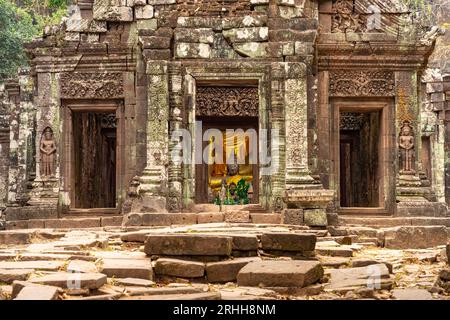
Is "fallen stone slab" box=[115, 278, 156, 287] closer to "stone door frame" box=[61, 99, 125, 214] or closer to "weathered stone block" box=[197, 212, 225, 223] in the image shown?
"weathered stone block" box=[197, 212, 225, 223]

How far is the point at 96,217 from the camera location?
14.7 metres

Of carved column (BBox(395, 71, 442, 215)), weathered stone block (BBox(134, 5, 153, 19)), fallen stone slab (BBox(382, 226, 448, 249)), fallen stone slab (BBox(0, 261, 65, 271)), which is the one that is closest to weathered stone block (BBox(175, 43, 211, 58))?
weathered stone block (BBox(134, 5, 153, 19))

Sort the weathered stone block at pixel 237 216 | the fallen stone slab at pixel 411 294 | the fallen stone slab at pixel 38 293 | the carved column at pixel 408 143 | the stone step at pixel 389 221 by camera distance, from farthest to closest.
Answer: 1. the carved column at pixel 408 143
2. the stone step at pixel 389 221
3. the weathered stone block at pixel 237 216
4. the fallen stone slab at pixel 411 294
5. the fallen stone slab at pixel 38 293

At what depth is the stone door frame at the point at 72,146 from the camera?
15.0 meters

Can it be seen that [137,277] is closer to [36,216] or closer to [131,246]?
[131,246]

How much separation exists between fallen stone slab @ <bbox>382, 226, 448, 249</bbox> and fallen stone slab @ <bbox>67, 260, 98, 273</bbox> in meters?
5.69

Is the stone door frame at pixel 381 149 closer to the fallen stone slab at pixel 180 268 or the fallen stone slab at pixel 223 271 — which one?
the fallen stone slab at pixel 223 271

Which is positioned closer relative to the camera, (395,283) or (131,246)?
(395,283)

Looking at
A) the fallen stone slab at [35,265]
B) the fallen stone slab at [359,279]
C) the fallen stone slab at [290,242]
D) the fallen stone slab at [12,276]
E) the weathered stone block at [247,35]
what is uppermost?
the weathered stone block at [247,35]

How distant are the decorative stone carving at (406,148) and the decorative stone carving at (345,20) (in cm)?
219

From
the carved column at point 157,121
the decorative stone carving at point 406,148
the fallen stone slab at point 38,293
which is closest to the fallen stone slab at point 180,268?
the fallen stone slab at point 38,293

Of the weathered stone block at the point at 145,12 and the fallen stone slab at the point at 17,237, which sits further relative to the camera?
the weathered stone block at the point at 145,12

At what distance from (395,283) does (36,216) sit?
889 centimetres
